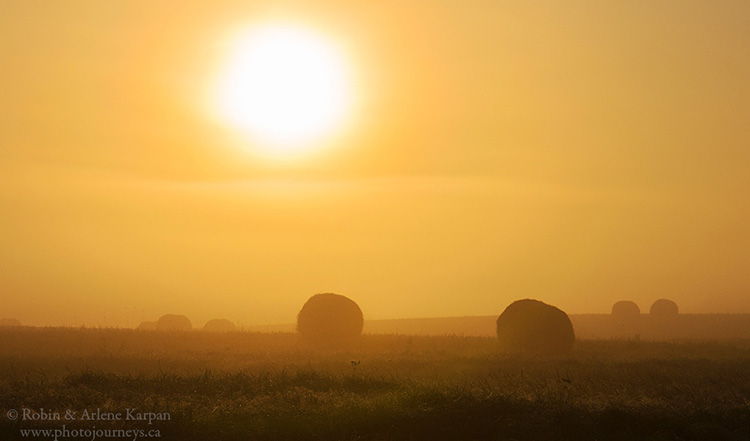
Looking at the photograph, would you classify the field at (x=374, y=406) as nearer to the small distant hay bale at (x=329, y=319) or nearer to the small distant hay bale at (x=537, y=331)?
the small distant hay bale at (x=537, y=331)

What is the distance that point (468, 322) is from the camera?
87.1 m

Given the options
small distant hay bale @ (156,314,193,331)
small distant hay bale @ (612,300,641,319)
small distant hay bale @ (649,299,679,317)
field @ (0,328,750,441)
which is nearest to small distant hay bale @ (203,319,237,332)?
small distant hay bale @ (156,314,193,331)

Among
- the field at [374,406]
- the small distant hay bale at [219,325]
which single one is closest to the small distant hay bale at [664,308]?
the small distant hay bale at [219,325]

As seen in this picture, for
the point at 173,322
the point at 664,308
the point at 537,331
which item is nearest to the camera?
the point at 537,331

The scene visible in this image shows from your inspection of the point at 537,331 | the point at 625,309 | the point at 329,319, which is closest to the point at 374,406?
the point at 537,331

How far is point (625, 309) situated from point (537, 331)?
44.9 meters

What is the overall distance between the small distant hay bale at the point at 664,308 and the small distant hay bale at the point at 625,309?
1.61m

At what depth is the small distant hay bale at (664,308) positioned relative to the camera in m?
75.9

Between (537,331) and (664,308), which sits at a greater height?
(664,308)

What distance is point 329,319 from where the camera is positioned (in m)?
40.2

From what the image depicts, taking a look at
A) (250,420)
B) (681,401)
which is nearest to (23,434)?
(250,420)

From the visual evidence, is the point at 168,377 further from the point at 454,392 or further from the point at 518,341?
the point at 518,341

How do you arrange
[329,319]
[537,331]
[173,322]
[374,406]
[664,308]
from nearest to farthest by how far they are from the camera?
[374,406], [537,331], [329,319], [173,322], [664,308]

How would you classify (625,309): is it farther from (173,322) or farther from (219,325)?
(173,322)
